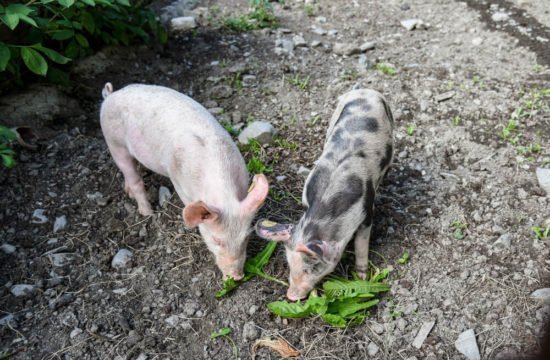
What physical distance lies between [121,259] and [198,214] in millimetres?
1046

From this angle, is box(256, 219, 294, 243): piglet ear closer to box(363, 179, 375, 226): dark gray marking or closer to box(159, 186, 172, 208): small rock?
box(363, 179, 375, 226): dark gray marking

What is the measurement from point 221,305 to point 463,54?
4.23 m

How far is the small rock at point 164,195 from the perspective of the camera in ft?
13.8

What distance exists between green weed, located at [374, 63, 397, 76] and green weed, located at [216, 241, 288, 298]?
2.77 metres

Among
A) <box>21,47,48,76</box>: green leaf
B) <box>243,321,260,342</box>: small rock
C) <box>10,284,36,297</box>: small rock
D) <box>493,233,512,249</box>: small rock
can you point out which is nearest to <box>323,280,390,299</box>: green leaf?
<box>243,321,260,342</box>: small rock

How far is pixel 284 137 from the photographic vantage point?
4.82 metres

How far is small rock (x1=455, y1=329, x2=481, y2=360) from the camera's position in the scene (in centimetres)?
312

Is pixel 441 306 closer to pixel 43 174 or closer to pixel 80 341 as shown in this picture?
pixel 80 341

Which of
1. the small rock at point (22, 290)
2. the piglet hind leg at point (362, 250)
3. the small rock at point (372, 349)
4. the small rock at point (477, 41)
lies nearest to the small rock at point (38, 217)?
the small rock at point (22, 290)

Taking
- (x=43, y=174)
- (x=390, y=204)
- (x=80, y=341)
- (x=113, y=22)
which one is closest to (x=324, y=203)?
(x=390, y=204)

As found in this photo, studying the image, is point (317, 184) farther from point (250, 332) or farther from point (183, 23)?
point (183, 23)

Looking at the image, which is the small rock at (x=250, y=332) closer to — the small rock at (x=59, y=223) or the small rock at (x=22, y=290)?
the small rock at (x=22, y=290)

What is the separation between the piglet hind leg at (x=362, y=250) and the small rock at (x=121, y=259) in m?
1.75

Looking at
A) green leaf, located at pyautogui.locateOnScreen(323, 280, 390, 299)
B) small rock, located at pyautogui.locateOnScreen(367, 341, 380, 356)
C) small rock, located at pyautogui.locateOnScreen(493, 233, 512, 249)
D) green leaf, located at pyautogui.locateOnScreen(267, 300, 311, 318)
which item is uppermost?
small rock, located at pyautogui.locateOnScreen(493, 233, 512, 249)
